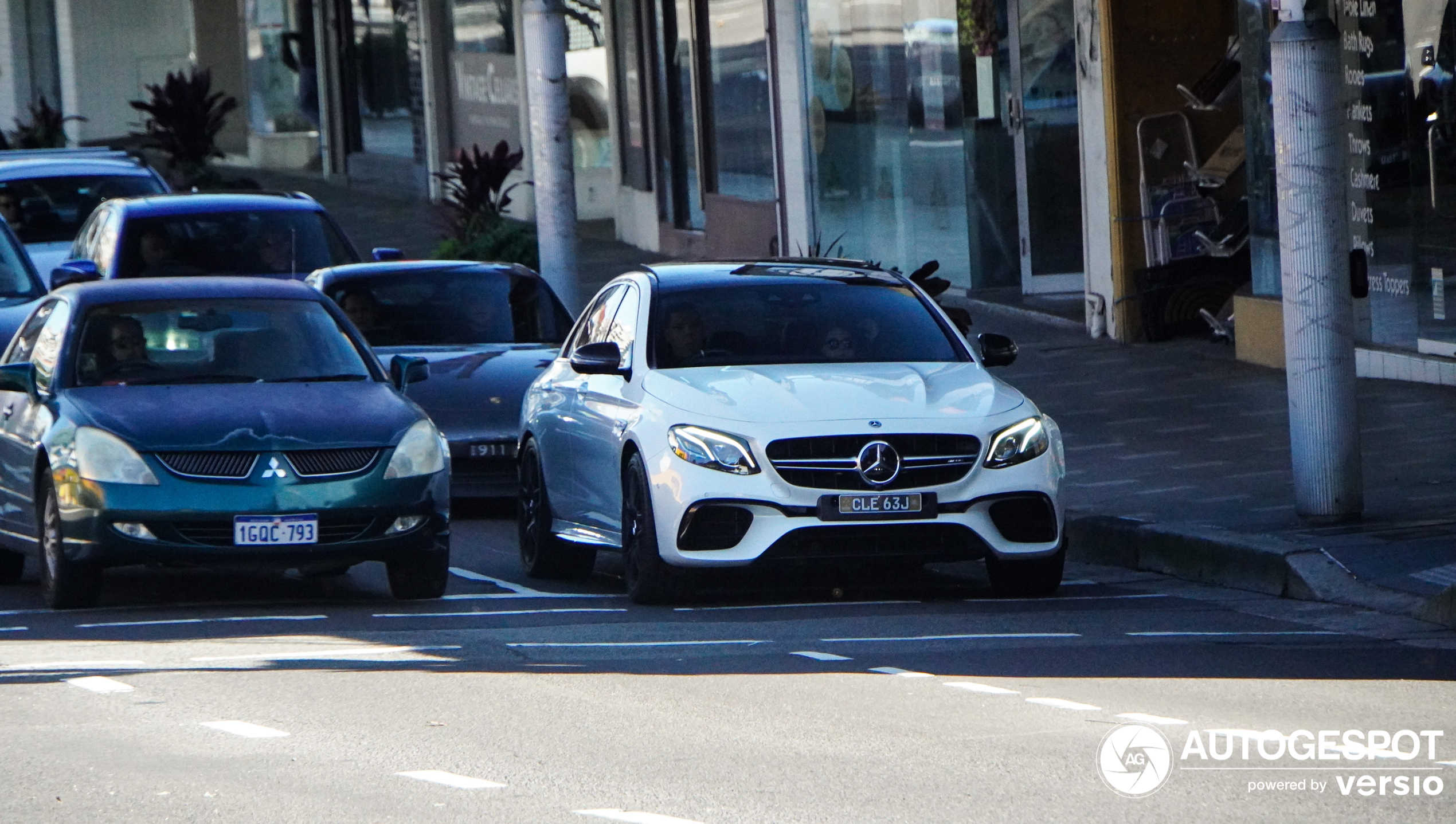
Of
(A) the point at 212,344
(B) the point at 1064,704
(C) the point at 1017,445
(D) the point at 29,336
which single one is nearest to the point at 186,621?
(A) the point at 212,344

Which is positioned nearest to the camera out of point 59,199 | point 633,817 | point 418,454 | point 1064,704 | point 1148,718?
point 633,817

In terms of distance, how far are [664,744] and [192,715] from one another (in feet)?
5.45

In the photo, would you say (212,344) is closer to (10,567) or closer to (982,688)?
(10,567)

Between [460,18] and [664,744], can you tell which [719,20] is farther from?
[664,744]

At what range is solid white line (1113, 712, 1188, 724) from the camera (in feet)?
24.9

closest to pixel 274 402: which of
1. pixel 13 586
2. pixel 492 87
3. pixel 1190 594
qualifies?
pixel 13 586

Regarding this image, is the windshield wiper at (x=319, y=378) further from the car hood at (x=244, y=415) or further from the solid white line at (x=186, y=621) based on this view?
the solid white line at (x=186, y=621)

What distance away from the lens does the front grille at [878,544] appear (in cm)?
1025

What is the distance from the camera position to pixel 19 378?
37.2 feet

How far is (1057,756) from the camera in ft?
23.3

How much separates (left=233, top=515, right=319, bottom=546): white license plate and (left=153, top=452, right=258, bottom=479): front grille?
0.21 m

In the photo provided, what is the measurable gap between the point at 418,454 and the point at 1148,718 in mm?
4355

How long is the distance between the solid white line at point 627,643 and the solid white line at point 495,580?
175 cm

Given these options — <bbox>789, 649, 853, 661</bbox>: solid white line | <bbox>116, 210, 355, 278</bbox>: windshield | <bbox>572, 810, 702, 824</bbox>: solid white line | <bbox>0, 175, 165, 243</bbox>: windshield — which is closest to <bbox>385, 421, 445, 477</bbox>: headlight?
<bbox>789, 649, 853, 661</bbox>: solid white line
